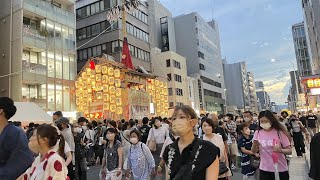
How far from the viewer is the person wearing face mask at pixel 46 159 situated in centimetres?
347

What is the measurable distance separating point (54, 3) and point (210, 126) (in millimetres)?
31789

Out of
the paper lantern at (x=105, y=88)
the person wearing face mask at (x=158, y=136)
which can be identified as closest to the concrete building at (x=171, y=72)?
the paper lantern at (x=105, y=88)

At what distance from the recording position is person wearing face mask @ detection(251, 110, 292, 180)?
5.29 meters

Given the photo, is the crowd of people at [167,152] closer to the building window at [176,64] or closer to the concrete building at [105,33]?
the concrete building at [105,33]

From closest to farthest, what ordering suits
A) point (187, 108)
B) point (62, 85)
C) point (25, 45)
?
point (187, 108) < point (25, 45) < point (62, 85)

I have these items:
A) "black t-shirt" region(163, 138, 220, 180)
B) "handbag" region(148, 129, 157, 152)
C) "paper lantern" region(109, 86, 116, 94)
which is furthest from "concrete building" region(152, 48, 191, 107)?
"black t-shirt" region(163, 138, 220, 180)

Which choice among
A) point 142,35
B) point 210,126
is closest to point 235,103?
point 142,35

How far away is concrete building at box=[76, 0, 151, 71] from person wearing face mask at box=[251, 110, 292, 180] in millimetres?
37343

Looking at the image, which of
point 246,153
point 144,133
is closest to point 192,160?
point 246,153

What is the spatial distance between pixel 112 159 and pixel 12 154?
3.32 metres

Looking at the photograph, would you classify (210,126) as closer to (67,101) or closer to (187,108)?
(187,108)

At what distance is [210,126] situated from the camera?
6.13 meters

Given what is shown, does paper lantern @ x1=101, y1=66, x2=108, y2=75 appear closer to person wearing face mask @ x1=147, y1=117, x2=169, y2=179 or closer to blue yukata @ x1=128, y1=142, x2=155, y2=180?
person wearing face mask @ x1=147, y1=117, x2=169, y2=179

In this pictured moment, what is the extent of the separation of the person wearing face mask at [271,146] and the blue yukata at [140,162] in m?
2.71
